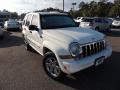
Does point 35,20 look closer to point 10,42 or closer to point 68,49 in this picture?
point 68,49

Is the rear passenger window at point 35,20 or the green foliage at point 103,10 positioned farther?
the green foliage at point 103,10

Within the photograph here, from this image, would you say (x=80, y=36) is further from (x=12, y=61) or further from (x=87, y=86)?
(x=12, y=61)

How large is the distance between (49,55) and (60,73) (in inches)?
24.5

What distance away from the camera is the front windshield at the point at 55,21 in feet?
21.6

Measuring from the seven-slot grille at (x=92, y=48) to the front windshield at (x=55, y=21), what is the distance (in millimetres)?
1630

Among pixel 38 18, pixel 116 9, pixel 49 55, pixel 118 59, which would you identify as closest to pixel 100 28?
pixel 118 59

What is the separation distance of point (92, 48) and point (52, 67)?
4.31ft

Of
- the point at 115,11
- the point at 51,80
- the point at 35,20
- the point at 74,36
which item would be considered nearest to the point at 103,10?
the point at 115,11

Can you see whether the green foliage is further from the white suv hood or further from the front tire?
the front tire

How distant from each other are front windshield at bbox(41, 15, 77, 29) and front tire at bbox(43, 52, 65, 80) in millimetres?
1281

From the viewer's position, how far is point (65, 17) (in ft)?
23.9

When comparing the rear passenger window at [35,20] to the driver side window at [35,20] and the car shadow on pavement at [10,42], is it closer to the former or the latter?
the driver side window at [35,20]

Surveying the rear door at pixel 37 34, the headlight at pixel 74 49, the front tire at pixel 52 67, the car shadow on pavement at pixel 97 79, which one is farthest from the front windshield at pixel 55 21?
the car shadow on pavement at pixel 97 79

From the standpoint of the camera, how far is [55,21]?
22.6 ft
